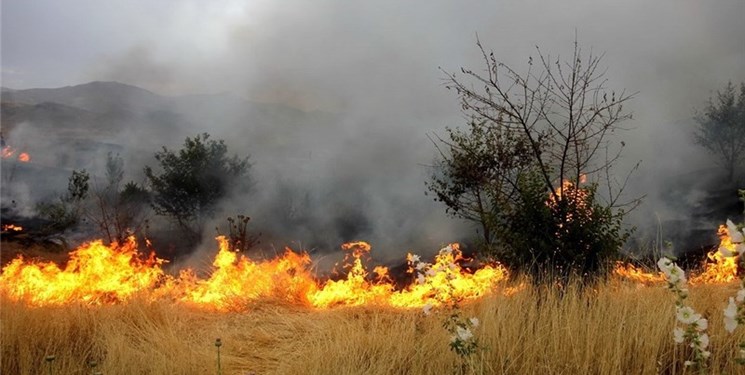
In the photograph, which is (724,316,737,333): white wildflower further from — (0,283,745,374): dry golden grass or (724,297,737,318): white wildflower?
(0,283,745,374): dry golden grass

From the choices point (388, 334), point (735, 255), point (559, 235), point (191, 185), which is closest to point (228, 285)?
point (388, 334)

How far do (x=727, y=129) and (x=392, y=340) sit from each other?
2155 cm

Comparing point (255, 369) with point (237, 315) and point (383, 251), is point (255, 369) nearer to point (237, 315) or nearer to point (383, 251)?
point (237, 315)

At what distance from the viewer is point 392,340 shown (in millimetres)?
3840

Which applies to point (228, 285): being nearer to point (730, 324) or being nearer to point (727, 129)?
point (730, 324)

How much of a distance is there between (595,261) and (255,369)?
334 centimetres

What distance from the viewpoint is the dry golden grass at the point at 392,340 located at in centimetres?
308

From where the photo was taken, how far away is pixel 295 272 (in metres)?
8.28

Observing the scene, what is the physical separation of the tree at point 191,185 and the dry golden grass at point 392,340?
12883mm

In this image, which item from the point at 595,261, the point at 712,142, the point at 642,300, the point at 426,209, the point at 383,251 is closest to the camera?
the point at 642,300

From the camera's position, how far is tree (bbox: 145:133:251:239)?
17609 millimetres

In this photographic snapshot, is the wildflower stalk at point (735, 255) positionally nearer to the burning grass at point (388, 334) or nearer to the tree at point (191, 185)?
the burning grass at point (388, 334)

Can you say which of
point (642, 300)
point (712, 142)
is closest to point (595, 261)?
point (642, 300)

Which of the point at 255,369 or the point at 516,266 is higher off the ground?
the point at 516,266
